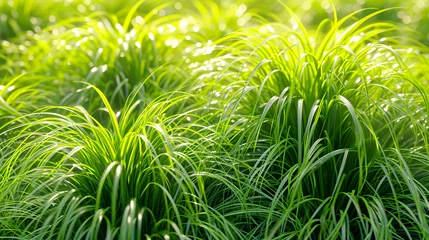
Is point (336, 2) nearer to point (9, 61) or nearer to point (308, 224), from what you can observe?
point (9, 61)

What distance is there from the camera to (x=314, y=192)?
283 centimetres

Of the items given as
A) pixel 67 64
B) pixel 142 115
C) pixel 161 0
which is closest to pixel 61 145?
pixel 142 115

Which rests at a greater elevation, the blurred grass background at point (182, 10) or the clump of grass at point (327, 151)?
the blurred grass background at point (182, 10)

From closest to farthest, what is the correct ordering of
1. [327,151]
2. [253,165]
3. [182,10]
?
[327,151] < [253,165] < [182,10]

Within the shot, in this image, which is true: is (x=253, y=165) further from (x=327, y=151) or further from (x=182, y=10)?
(x=182, y=10)

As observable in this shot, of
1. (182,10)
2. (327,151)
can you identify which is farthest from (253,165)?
(182,10)

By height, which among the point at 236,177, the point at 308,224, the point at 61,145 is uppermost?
the point at 61,145

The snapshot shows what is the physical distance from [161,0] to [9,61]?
2.02 metres

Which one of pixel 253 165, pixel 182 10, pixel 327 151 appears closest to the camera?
pixel 327 151

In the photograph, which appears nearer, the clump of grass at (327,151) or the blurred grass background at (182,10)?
the clump of grass at (327,151)

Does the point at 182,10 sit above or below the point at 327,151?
above

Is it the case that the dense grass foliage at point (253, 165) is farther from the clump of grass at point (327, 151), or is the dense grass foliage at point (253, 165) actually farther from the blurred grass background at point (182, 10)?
the blurred grass background at point (182, 10)

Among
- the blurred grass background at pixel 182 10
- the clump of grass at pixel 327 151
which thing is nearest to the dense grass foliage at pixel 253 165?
the clump of grass at pixel 327 151

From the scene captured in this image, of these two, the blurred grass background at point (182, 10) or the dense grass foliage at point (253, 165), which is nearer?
the dense grass foliage at point (253, 165)
